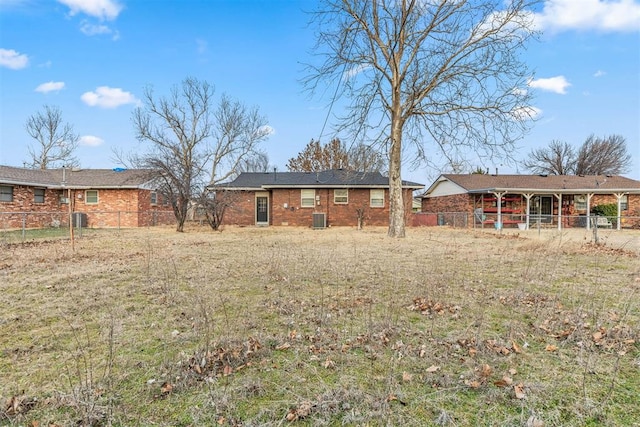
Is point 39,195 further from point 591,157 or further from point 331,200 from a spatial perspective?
point 591,157

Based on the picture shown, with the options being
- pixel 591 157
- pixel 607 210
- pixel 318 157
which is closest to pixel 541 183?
pixel 607 210

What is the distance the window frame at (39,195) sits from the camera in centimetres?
2032

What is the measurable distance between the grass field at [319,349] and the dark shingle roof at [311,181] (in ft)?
51.2

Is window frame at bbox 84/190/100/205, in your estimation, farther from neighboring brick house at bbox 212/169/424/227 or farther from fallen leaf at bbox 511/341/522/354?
fallen leaf at bbox 511/341/522/354

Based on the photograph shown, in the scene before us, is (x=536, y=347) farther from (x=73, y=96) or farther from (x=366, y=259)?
(x=73, y=96)

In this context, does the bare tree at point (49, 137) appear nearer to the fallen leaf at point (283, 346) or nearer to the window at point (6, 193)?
the window at point (6, 193)

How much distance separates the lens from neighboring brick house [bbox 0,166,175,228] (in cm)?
1967

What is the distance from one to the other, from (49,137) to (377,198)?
112 feet

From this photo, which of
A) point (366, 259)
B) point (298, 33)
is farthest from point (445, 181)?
point (366, 259)

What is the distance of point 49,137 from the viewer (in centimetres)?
3519

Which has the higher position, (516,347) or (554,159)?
(554,159)

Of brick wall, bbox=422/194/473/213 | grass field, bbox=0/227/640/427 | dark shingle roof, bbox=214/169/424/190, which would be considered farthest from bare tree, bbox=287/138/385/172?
grass field, bbox=0/227/640/427

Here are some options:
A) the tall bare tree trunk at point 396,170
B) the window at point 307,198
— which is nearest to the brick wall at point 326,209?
the window at point 307,198

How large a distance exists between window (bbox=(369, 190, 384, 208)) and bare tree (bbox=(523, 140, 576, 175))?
98.0 ft
